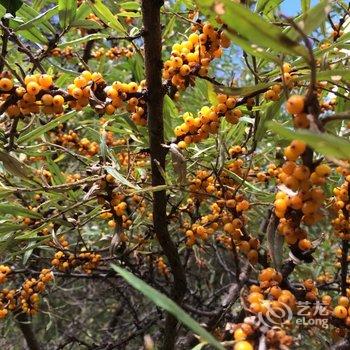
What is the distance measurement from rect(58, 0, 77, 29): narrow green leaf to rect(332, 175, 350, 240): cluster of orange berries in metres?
1.11

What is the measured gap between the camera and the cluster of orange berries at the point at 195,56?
4.43 feet

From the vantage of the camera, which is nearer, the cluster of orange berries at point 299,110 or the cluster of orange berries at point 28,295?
the cluster of orange berries at point 299,110

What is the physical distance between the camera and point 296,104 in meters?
0.81

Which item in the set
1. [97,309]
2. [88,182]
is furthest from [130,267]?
[97,309]

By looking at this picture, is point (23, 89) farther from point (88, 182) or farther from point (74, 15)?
point (74, 15)

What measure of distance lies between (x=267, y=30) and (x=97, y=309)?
512cm

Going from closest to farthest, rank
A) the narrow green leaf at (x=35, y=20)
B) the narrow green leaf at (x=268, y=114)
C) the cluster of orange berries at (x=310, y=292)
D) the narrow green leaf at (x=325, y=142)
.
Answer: the narrow green leaf at (x=325, y=142), the cluster of orange berries at (x=310, y=292), the narrow green leaf at (x=268, y=114), the narrow green leaf at (x=35, y=20)

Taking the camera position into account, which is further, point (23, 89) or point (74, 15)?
point (74, 15)

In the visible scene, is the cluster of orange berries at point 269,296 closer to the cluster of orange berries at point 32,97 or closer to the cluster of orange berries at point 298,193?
the cluster of orange berries at point 298,193

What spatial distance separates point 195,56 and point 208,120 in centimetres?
20

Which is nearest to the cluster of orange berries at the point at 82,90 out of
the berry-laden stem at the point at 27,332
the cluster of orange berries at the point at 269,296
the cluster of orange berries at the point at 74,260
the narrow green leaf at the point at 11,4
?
the narrow green leaf at the point at 11,4

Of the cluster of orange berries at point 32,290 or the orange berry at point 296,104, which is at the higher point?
the orange berry at point 296,104

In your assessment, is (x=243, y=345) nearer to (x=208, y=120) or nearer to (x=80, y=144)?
(x=208, y=120)

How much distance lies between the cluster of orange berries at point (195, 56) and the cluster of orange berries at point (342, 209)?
0.53 m
